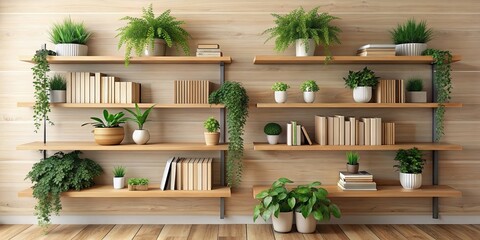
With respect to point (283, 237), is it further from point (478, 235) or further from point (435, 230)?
point (478, 235)

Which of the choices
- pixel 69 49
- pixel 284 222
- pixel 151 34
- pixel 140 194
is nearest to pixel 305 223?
pixel 284 222

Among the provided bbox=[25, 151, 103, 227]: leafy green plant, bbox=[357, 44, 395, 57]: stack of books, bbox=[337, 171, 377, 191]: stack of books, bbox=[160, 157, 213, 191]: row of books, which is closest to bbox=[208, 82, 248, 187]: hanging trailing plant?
bbox=[160, 157, 213, 191]: row of books

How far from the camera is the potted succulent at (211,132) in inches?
132

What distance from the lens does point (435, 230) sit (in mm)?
3414

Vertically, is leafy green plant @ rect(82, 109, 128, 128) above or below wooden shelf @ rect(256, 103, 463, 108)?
below

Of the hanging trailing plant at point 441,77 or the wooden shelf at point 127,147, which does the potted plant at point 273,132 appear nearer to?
the wooden shelf at point 127,147

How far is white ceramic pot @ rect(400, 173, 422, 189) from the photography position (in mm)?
3340

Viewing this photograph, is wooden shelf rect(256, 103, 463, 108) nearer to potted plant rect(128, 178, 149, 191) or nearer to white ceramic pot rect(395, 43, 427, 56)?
white ceramic pot rect(395, 43, 427, 56)

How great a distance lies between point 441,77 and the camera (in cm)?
336

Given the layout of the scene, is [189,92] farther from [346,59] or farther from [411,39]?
[411,39]

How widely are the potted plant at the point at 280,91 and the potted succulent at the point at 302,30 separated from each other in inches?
10.4

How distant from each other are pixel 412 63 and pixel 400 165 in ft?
2.78

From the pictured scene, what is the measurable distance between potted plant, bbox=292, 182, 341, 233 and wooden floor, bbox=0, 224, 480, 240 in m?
0.08

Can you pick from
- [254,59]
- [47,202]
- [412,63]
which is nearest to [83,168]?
[47,202]
